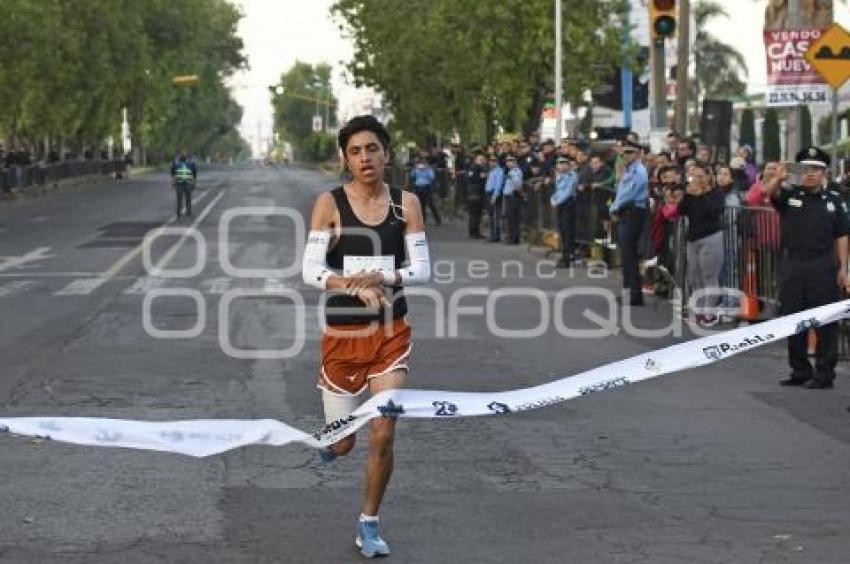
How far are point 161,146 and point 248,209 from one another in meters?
97.0

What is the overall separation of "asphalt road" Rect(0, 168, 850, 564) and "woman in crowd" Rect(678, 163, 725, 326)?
62 cm

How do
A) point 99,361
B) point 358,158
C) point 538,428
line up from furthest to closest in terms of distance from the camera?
1. point 99,361
2. point 538,428
3. point 358,158

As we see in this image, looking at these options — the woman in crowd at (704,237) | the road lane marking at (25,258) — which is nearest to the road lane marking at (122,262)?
the road lane marking at (25,258)

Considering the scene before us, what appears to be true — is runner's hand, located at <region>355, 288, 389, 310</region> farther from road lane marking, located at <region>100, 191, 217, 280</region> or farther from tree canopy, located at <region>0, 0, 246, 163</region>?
tree canopy, located at <region>0, 0, 246, 163</region>

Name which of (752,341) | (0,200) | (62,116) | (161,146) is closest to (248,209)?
(0,200)

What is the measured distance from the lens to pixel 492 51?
4031 centimetres

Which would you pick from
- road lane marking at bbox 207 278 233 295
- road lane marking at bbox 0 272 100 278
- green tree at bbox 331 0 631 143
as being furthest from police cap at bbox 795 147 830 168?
green tree at bbox 331 0 631 143

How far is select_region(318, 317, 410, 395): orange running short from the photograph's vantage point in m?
7.07

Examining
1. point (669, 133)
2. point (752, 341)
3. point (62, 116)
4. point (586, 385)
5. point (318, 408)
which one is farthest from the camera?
point (62, 116)

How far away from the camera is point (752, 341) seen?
8.69 m

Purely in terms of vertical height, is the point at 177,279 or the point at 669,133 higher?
the point at 669,133

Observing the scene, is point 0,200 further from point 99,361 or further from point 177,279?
point 99,361

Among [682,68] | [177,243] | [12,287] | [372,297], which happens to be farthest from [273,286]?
[682,68]

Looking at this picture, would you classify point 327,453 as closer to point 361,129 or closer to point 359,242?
point 359,242
